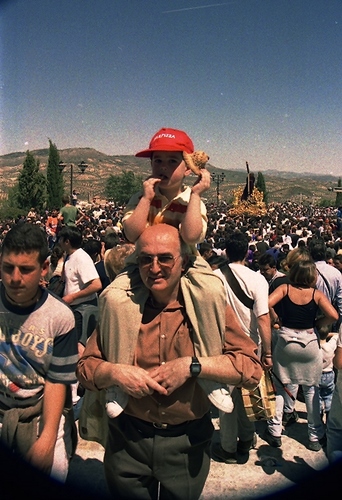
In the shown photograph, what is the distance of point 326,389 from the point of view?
14.1 ft

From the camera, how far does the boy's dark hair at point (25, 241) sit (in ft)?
6.26

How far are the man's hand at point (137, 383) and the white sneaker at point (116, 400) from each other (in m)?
0.13

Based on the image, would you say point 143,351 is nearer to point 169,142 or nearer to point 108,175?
point 169,142

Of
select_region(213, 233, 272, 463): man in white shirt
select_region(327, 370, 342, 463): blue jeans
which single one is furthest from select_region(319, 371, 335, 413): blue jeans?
select_region(327, 370, 342, 463): blue jeans

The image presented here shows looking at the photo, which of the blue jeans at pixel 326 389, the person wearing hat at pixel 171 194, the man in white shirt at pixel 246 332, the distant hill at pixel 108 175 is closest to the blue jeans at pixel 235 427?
the man in white shirt at pixel 246 332

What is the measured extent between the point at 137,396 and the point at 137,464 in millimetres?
423

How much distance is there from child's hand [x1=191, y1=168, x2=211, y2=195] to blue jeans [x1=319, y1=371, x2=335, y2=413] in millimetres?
2837

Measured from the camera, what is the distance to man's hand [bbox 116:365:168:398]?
1.90 meters

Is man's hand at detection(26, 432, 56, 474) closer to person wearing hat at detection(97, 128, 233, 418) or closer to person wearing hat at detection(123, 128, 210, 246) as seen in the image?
person wearing hat at detection(97, 128, 233, 418)

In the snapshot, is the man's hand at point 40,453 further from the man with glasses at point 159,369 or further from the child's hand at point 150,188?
the child's hand at point 150,188

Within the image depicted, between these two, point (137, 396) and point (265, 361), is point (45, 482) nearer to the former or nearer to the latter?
point (137, 396)

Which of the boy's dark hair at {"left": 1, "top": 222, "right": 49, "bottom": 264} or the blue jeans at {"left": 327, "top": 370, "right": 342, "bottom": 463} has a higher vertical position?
the boy's dark hair at {"left": 1, "top": 222, "right": 49, "bottom": 264}

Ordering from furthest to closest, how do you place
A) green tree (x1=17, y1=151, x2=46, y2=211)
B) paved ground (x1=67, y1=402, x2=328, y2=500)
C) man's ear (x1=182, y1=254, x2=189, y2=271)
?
green tree (x1=17, y1=151, x2=46, y2=211) → paved ground (x1=67, y1=402, x2=328, y2=500) → man's ear (x1=182, y1=254, x2=189, y2=271)

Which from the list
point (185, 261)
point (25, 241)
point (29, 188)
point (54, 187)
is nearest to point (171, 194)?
point (185, 261)
